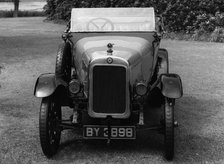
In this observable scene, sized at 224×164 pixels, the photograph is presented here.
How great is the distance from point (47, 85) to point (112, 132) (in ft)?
3.37

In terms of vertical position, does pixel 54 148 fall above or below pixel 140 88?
below

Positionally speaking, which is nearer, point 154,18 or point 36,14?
point 154,18

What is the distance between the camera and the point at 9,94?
28.2 ft

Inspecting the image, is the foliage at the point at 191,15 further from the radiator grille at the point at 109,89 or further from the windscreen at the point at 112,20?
the radiator grille at the point at 109,89

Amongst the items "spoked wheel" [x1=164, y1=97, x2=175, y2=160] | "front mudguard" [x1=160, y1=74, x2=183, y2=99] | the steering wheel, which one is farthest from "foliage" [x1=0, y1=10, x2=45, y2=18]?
"spoked wheel" [x1=164, y1=97, x2=175, y2=160]

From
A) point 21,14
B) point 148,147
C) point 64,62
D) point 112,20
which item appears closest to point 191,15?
point 112,20

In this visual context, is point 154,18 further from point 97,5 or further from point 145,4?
point 97,5

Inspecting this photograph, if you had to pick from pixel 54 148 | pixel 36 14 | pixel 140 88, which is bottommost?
pixel 36 14

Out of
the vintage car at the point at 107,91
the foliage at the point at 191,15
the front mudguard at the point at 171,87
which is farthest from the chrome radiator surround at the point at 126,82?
the foliage at the point at 191,15

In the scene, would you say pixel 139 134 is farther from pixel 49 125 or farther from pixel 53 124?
pixel 49 125

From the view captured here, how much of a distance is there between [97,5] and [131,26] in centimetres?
1412

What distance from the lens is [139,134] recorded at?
20.7ft

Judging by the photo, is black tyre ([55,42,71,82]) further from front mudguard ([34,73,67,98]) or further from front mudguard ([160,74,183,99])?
front mudguard ([160,74,183,99])

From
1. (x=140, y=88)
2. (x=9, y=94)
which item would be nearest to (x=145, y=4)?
(x=9, y=94)
